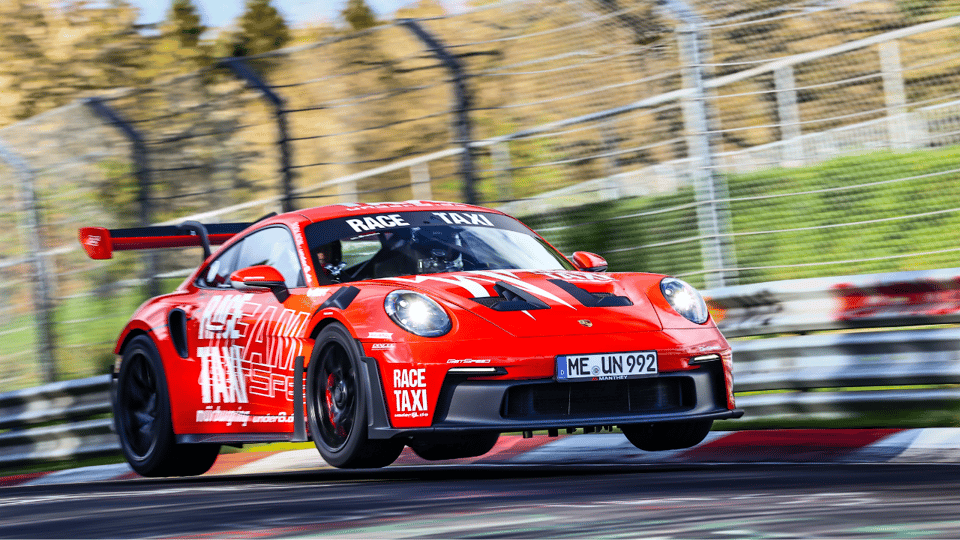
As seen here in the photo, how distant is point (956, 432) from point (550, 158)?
11.1 feet

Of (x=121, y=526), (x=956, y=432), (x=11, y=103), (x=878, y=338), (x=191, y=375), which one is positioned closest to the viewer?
(x=121, y=526)

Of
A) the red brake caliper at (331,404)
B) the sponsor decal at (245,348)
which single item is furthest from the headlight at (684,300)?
the sponsor decal at (245,348)

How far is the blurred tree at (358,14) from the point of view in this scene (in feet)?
89.8

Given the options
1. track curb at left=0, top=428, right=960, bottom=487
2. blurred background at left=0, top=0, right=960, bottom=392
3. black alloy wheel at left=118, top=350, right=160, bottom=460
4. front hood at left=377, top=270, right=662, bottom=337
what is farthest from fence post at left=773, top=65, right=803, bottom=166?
black alloy wheel at left=118, top=350, right=160, bottom=460

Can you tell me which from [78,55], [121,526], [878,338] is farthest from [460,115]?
[78,55]

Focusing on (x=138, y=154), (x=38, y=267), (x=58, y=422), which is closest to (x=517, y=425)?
(x=58, y=422)

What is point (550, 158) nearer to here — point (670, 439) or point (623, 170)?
point (623, 170)

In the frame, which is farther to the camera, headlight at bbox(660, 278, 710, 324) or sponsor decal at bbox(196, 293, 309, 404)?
sponsor decal at bbox(196, 293, 309, 404)

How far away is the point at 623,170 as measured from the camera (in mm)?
8656

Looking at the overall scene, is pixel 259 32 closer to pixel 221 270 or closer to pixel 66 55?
pixel 66 55

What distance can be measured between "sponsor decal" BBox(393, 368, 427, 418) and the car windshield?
0.91 metres

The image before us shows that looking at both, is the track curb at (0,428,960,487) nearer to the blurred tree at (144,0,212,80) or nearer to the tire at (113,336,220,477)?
the tire at (113,336,220,477)

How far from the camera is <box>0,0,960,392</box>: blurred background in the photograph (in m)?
8.12

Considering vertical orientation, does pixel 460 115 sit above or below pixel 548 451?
above
